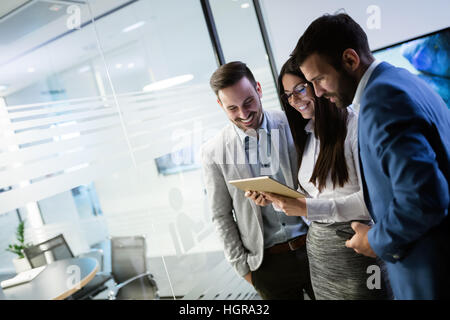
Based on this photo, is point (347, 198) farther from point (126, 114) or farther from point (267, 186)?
point (126, 114)

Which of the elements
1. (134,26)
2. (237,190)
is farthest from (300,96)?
(134,26)

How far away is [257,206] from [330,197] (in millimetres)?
480

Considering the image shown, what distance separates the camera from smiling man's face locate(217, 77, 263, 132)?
1.79m

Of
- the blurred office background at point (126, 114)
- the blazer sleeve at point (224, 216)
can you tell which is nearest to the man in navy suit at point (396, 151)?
the blazer sleeve at point (224, 216)

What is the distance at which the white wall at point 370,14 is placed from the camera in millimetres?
2395

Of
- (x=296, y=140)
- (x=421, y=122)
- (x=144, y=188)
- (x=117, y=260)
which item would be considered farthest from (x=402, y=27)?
(x=117, y=260)

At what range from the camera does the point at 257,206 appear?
6.07 ft

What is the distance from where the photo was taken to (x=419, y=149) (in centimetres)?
82

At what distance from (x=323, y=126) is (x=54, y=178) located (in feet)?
4.75

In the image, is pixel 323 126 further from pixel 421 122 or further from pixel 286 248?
pixel 286 248

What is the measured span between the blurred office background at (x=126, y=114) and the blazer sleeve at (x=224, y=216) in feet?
1.87

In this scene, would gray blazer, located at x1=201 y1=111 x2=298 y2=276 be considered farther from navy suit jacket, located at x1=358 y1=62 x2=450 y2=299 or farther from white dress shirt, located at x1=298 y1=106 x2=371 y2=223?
navy suit jacket, located at x1=358 y1=62 x2=450 y2=299

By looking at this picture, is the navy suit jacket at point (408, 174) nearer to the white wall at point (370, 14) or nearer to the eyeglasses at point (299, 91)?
the eyeglasses at point (299, 91)

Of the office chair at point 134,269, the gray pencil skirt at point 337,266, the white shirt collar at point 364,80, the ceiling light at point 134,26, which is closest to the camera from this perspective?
the white shirt collar at point 364,80
